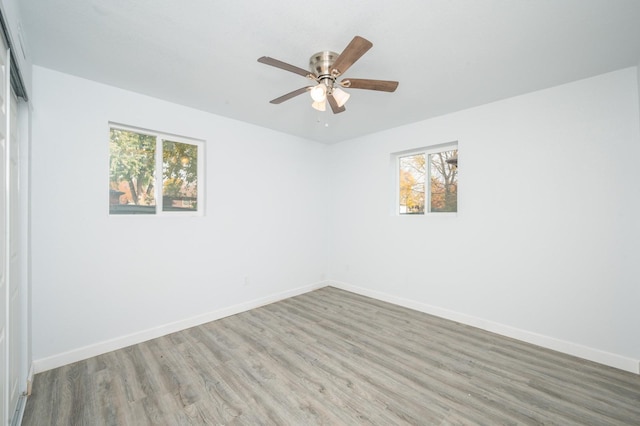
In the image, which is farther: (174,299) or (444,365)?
(174,299)

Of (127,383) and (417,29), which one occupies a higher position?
(417,29)

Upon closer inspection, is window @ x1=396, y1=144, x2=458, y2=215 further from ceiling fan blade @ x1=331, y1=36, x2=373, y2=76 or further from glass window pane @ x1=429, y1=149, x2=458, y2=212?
ceiling fan blade @ x1=331, y1=36, x2=373, y2=76

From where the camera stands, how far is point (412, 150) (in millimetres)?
3760

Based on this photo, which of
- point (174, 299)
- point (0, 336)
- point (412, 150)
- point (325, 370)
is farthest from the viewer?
point (412, 150)

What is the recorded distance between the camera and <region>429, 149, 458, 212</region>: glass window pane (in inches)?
135

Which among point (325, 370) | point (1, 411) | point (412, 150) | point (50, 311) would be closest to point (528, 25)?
point (412, 150)

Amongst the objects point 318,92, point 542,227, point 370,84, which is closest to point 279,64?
point 318,92

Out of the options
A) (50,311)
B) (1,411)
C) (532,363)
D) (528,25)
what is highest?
(528,25)

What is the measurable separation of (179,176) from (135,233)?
812 mm

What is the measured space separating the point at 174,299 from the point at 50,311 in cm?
99

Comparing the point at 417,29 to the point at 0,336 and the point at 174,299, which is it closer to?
the point at 0,336

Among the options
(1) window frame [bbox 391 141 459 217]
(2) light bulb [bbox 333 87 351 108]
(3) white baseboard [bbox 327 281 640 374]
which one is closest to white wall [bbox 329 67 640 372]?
(3) white baseboard [bbox 327 281 640 374]

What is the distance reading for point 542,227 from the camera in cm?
266

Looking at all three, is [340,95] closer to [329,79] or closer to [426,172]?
[329,79]
